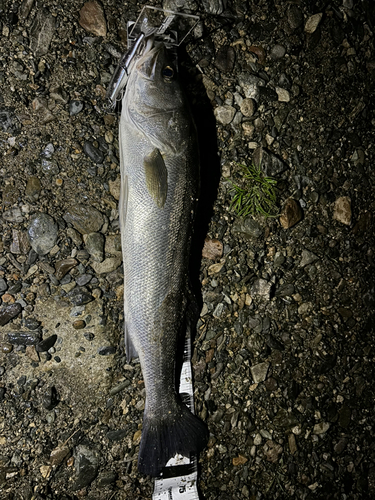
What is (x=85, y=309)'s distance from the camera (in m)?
2.82

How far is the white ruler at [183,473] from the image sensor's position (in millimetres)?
2838

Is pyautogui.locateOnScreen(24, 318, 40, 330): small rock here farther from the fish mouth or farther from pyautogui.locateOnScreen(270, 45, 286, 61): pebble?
pyautogui.locateOnScreen(270, 45, 286, 61): pebble

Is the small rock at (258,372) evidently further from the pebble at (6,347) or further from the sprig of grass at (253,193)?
the pebble at (6,347)

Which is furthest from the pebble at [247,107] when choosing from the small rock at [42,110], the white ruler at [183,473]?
the white ruler at [183,473]

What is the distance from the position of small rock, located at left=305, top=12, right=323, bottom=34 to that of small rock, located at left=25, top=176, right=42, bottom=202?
8.54 ft

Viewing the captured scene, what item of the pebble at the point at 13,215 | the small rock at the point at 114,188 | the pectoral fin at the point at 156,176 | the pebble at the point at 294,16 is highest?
the pebble at the point at 294,16

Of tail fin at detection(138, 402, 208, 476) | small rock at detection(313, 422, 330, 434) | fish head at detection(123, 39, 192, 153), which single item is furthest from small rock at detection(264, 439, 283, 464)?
fish head at detection(123, 39, 192, 153)

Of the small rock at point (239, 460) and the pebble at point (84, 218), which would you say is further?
the small rock at point (239, 460)

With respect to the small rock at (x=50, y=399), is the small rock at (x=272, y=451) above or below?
below

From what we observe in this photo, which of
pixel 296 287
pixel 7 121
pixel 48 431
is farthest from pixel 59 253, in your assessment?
pixel 296 287

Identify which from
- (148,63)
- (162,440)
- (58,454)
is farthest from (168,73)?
(58,454)

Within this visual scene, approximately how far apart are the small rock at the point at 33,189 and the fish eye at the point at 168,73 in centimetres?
115

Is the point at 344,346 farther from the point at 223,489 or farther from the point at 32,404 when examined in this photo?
the point at 32,404

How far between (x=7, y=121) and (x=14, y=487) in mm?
2533
